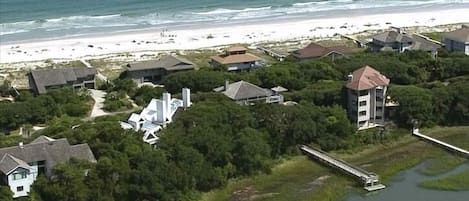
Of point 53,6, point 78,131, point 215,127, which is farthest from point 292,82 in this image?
point 53,6

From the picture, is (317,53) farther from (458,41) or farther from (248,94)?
(248,94)

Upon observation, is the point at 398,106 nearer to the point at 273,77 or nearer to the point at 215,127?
the point at 273,77

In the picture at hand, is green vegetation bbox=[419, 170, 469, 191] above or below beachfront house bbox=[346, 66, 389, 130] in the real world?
below

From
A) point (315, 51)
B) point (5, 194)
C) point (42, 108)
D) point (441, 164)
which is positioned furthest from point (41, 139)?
point (315, 51)

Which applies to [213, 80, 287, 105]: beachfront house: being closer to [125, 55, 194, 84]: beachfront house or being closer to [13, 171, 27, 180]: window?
[125, 55, 194, 84]: beachfront house

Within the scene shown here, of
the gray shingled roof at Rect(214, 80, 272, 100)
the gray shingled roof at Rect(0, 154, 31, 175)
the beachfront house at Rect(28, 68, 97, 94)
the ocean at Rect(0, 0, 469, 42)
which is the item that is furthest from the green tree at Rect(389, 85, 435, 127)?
the ocean at Rect(0, 0, 469, 42)

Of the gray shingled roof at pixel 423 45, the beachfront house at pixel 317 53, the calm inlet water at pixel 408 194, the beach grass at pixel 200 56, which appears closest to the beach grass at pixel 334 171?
the calm inlet water at pixel 408 194
